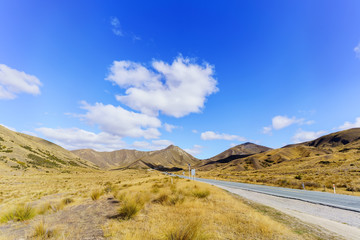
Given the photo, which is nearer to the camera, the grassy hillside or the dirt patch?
the dirt patch

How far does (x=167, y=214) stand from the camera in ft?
26.1

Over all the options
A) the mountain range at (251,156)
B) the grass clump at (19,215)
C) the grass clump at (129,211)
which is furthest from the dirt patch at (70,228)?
the mountain range at (251,156)

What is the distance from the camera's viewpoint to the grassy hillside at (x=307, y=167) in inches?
1033

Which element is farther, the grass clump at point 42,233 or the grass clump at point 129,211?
the grass clump at point 129,211

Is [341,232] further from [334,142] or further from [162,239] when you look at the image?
[334,142]

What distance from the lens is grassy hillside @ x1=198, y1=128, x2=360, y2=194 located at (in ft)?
86.1

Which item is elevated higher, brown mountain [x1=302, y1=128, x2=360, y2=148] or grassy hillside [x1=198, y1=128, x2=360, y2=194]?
brown mountain [x1=302, y1=128, x2=360, y2=148]

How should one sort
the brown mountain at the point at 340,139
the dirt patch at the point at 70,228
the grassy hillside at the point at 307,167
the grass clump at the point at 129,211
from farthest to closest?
the brown mountain at the point at 340,139
the grassy hillside at the point at 307,167
the grass clump at the point at 129,211
the dirt patch at the point at 70,228

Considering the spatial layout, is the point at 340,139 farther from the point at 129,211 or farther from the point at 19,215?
the point at 19,215

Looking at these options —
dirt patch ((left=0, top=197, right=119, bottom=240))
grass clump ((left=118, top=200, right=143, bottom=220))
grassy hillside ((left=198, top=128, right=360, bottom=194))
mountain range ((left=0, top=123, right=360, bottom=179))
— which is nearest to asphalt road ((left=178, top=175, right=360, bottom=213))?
grassy hillside ((left=198, top=128, right=360, bottom=194))

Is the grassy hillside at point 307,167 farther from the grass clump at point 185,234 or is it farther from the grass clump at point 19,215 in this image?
the grass clump at point 19,215

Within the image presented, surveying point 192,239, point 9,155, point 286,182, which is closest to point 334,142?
point 286,182

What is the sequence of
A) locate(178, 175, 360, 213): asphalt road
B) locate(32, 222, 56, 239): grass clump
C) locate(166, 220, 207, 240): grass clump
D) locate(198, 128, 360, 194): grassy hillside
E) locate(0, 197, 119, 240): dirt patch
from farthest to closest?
locate(198, 128, 360, 194): grassy hillside, locate(178, 175, 360, 213): asphalt road, locate(0, 197, 119, 240): dirt patch, locate(32, 222, 56, 239): grass clump, locate(166, 220, 207, 240): grass clump

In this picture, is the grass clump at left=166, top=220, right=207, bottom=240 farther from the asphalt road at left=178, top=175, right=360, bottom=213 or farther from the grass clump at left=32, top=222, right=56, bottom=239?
the asphalt road at left=178, top=175, right=360, bottom=213
